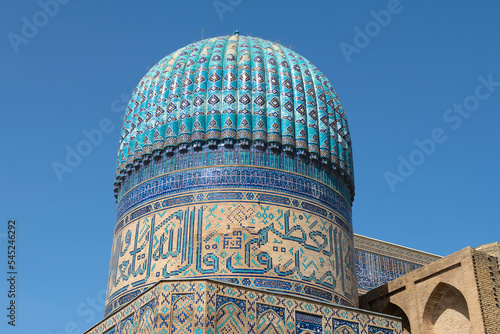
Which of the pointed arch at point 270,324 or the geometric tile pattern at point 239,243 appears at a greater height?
the geometric tile pattern at point 239,243

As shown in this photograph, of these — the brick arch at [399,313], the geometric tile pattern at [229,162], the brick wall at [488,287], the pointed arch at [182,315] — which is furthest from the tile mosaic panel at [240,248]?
the brick wall at [488,287]

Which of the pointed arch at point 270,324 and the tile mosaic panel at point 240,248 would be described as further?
the tile mosaic panel at point 240,248

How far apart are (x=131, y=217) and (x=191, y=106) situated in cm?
168

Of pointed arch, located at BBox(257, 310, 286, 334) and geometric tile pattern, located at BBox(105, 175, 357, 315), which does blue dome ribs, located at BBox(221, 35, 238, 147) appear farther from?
pointed arch, located at BBox(257, 310, 286, 334)

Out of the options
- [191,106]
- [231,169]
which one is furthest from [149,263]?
[191,106]

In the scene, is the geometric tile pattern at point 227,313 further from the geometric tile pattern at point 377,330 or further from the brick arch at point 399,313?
the brick arch at point 399,313

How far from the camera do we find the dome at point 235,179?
816 centimetres

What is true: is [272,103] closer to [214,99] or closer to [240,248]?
[214,99]

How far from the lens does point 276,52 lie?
32.9 ft

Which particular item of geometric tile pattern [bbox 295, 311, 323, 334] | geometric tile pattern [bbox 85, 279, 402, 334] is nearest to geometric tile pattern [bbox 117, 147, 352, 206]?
geometric tile pattern [bbox 85, 279, 402, 334]

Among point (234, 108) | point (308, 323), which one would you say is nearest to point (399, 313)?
point (308, 323)

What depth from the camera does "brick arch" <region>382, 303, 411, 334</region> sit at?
912 centimetres

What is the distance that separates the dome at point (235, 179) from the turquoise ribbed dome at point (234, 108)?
16 mm

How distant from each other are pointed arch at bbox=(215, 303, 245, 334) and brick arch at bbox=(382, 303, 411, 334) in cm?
310
